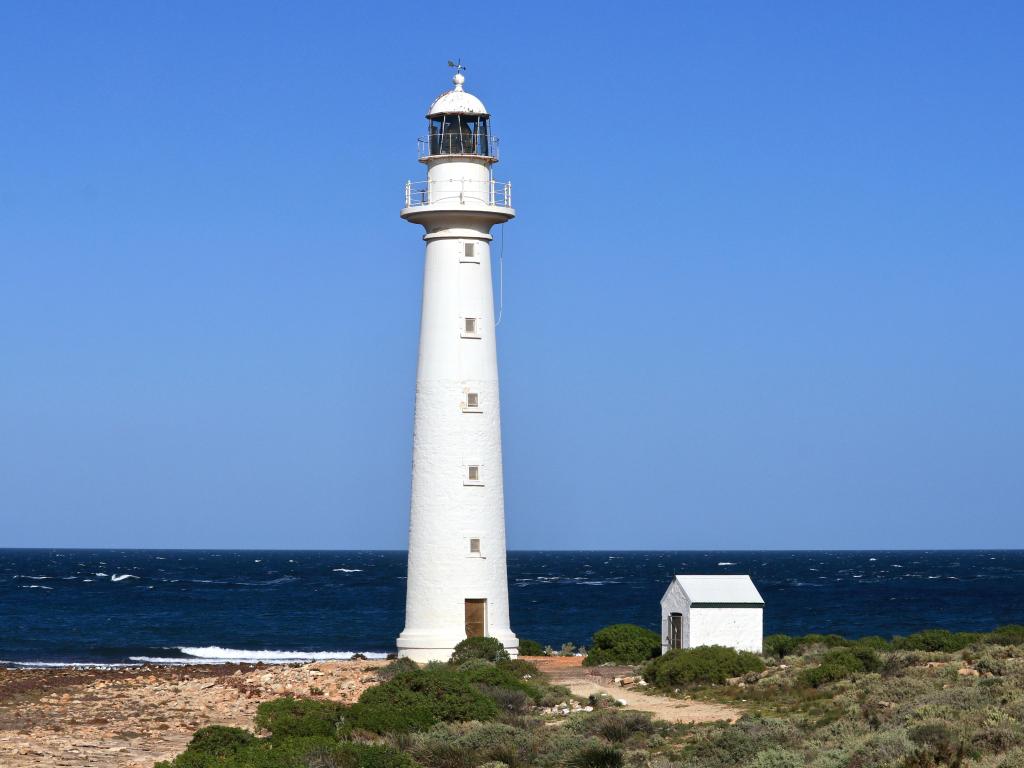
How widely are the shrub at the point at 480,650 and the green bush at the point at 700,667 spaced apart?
273 cm

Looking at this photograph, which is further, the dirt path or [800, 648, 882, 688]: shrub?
[800, 648, 882, 688]: shrub

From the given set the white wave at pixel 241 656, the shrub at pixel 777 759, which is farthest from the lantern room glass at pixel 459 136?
the white wave at pixel 241 656

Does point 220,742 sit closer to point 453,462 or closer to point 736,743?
point 736,743

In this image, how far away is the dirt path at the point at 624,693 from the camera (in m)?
21.6

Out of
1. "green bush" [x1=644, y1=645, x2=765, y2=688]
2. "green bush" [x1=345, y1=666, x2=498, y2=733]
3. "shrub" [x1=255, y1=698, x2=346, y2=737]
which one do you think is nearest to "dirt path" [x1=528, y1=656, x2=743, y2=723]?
"green bush" [x1=644, y1=645, x2=765, y2=688]

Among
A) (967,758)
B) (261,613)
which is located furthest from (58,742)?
(261,613)

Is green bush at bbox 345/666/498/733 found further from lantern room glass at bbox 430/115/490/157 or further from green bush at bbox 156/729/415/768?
lantern room glass at bbox 430/115/490/157

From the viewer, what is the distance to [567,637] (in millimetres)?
55031

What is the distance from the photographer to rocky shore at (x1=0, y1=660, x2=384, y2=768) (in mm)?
21125

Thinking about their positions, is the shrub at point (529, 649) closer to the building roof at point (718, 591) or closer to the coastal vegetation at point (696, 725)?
the building roof at point (718, 591)

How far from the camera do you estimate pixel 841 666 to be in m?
23.0

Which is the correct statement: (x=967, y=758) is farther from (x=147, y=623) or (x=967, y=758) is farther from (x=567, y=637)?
(x=147, y=623)

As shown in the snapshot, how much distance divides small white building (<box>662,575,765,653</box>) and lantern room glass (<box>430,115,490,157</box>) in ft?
28.5

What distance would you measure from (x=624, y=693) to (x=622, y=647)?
489cm
